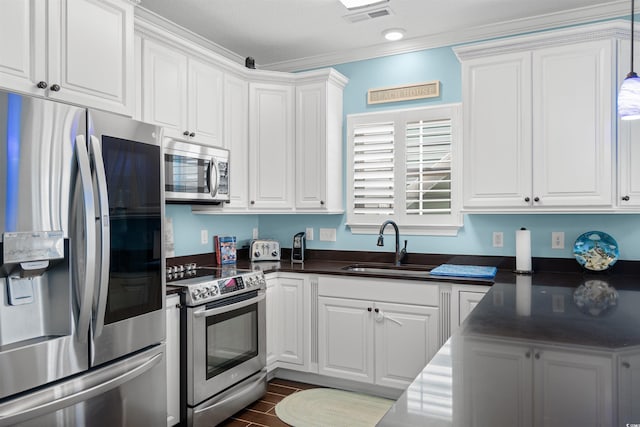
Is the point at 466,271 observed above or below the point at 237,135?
below

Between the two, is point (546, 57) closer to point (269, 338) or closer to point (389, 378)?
point (389, 378)

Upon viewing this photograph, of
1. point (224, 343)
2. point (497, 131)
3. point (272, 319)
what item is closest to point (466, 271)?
point (497, 131)

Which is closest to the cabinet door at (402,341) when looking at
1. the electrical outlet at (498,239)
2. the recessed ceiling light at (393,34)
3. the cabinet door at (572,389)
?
the electrical outlet at (498,239)

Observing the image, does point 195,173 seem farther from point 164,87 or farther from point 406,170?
point 406,170

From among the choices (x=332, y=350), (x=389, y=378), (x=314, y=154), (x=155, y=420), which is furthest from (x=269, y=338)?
(x=314, y=154)

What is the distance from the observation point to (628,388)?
1017 millimetres

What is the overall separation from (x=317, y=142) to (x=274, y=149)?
0.36 m

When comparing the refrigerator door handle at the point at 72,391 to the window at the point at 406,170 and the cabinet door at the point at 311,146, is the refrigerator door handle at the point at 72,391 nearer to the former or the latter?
the cabinet door at the point at 311,146

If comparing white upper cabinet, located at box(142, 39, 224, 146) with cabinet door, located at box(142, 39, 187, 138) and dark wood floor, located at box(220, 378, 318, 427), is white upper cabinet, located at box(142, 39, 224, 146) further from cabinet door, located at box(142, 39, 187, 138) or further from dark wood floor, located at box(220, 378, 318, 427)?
dark wood floor, located at box(220, 378, 318, 427)

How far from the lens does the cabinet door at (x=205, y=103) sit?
123 inches

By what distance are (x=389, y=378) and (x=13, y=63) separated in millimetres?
2770

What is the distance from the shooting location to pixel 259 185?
375 cm

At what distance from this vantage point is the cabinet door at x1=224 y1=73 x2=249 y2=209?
3480mm

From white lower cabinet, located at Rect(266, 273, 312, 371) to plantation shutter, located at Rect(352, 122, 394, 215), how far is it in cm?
86
